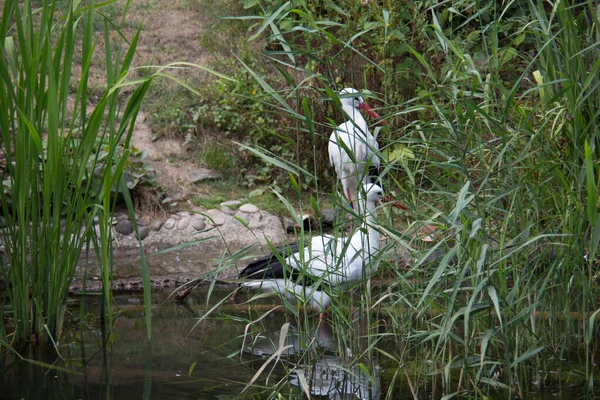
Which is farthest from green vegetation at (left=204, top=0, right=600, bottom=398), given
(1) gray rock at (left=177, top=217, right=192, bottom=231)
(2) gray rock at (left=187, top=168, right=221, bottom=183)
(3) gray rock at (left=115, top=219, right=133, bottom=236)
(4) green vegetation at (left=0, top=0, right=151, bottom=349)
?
(2) gray rock at (left=187, top=168, right=221, bottom=183)

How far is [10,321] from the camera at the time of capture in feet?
11.9

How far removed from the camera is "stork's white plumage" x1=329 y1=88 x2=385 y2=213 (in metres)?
2.62

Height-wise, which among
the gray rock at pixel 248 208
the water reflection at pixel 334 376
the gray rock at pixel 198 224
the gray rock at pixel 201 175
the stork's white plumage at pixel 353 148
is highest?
the stork's white plumage at pixel 353 148

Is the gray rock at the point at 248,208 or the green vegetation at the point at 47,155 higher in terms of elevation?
the green vegetation at the point at 47,155

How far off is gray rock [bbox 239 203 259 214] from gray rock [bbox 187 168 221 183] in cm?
59

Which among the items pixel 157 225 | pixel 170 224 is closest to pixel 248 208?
pixel 170 224

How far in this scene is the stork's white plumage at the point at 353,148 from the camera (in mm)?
2621

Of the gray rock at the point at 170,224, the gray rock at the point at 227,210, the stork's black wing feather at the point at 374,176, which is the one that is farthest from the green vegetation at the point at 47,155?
the gray rock at the point at 227,210

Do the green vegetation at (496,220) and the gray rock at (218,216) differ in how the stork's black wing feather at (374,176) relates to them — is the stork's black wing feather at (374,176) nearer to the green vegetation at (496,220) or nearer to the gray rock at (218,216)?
the green vegetation at (496,220)

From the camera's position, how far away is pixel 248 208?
638cm

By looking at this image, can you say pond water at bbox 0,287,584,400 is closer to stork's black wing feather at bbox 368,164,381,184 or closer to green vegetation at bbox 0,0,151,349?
green vegetation at bbox 0,0,151,349

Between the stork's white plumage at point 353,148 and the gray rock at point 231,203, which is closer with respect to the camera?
the stork's white plumage at point 353,148

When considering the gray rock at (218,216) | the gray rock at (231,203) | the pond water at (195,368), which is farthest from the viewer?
the gray rock at (231,203)

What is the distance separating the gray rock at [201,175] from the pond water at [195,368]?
2.89 meters
